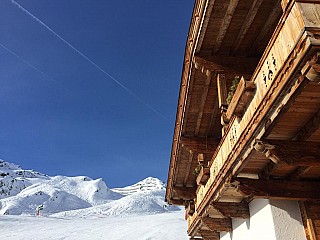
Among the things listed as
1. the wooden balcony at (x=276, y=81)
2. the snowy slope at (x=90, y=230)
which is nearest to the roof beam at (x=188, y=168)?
the wooden balcony at (x=276, y=81)

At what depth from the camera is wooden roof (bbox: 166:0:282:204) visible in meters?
6.36

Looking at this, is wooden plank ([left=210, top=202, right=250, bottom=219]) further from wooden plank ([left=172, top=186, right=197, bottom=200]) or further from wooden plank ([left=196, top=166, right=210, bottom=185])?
wooden plank ([left=172, top=186, right=197, bottom=200])

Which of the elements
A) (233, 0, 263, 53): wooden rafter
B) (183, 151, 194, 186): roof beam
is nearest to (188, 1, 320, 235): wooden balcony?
(233, 0, 263, 53): wooden rafter

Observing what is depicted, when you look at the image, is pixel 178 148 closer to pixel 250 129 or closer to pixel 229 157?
pixel 229 157

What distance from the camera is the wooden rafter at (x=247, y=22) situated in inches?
247

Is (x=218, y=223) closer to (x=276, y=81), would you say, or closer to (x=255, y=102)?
(x=255, y=102)

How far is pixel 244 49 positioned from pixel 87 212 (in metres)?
87.4

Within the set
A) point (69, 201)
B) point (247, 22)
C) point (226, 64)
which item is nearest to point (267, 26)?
point (247, 22)

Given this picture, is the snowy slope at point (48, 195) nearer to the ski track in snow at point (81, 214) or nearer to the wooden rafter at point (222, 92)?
the ski track in snow at point (81, 214)

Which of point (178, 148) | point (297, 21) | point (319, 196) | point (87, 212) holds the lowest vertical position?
point (319, 196)

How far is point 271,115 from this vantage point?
4078mm

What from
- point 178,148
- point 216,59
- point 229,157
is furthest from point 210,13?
point 178,148

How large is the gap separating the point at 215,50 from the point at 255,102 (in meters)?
3.14

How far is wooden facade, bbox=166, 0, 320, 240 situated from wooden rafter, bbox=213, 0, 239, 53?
2 centimetres
